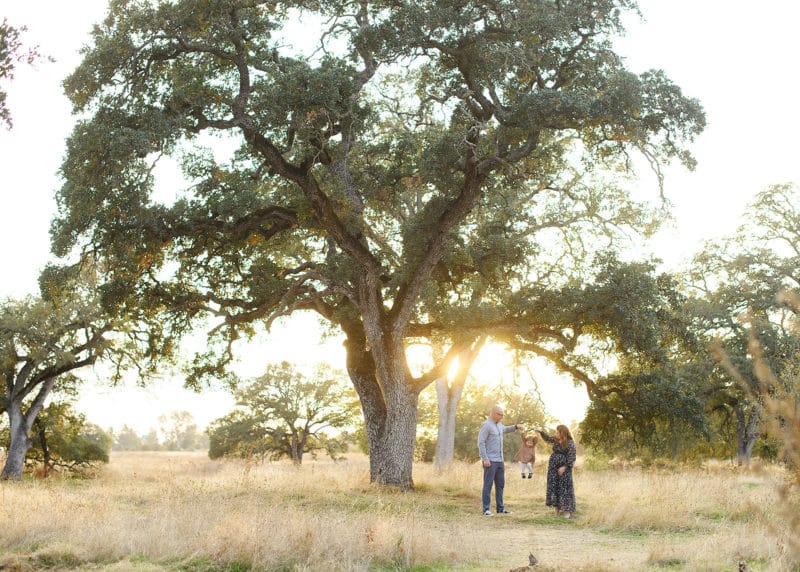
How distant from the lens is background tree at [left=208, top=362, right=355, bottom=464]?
3778 centimetres

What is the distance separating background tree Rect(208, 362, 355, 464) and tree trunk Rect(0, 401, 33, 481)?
500 inches

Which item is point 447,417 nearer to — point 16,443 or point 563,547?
point 16,443

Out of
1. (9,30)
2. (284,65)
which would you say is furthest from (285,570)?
(284,65)

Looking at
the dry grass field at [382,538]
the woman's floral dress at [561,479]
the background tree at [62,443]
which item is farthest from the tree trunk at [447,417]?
the background tree at [62,443]

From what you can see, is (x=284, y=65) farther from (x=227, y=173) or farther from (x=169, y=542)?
(x=169, y=542)

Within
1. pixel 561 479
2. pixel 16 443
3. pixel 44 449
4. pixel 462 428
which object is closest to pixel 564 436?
pixel 561 479

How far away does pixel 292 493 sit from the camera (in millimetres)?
15664

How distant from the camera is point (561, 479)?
13414 millimetres

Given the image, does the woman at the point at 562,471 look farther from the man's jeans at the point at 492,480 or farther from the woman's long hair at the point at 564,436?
the man's jeans at the point at 492,480

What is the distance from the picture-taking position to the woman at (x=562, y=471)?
43.5 ft

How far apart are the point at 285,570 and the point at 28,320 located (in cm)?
2054

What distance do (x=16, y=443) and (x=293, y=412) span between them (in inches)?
570

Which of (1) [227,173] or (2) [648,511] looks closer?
(2) [648,511]

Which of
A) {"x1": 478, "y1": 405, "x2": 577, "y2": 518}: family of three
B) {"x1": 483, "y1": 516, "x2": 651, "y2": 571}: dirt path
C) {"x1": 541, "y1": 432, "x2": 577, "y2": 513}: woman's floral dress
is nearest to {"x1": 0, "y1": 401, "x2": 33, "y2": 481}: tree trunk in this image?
{"x1": 478, "y1": 405, "x2": 577, "y2": 518}: family of three
